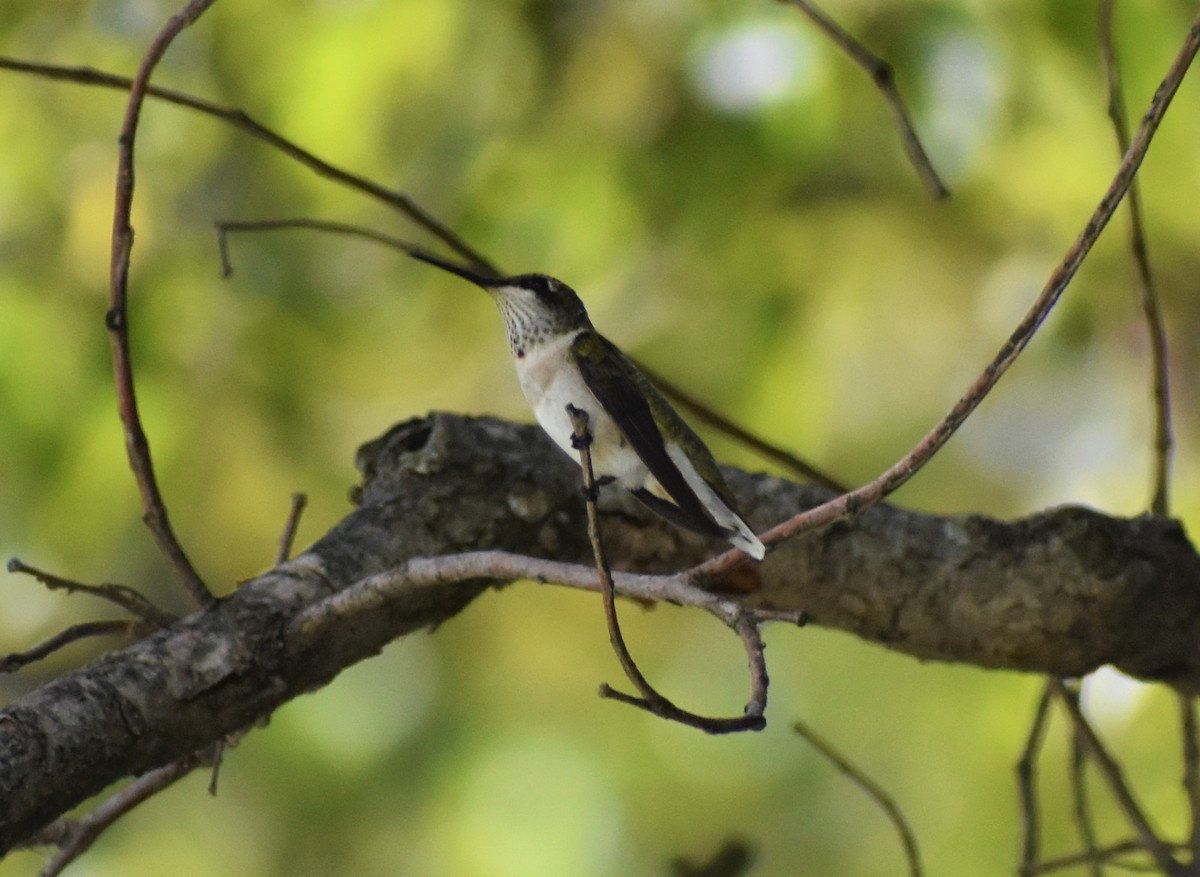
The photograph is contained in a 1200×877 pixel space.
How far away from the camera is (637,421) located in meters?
1.87

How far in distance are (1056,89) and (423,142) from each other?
164cm

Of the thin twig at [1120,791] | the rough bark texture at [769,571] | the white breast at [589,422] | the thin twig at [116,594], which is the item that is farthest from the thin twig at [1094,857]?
the thin twig at [116,594]

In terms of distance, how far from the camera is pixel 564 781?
4.46 metres

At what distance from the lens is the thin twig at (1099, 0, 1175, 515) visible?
6.47 feet

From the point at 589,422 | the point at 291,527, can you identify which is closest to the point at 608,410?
the point at 589,422

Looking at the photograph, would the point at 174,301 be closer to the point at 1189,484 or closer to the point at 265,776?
the point at 265,776

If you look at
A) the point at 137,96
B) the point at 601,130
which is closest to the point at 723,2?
the point at 601,130

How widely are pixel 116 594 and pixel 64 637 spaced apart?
0.07 metres

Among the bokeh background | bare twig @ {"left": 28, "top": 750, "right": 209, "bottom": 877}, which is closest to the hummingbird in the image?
bare twig @ {"left": 28, "top": 750, "right": 209, "bottom": 877}

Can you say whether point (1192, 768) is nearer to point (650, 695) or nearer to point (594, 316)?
point (650, 695)

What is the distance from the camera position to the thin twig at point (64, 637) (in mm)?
1365

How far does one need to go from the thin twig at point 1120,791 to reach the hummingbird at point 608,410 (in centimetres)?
66

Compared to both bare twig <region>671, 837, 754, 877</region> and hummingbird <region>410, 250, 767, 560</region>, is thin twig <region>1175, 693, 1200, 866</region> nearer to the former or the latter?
bare twig <region>671, 837, 754, 877</region>

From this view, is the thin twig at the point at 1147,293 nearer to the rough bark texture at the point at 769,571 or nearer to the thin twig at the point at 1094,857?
the rough bark texture at the point at 769,571
